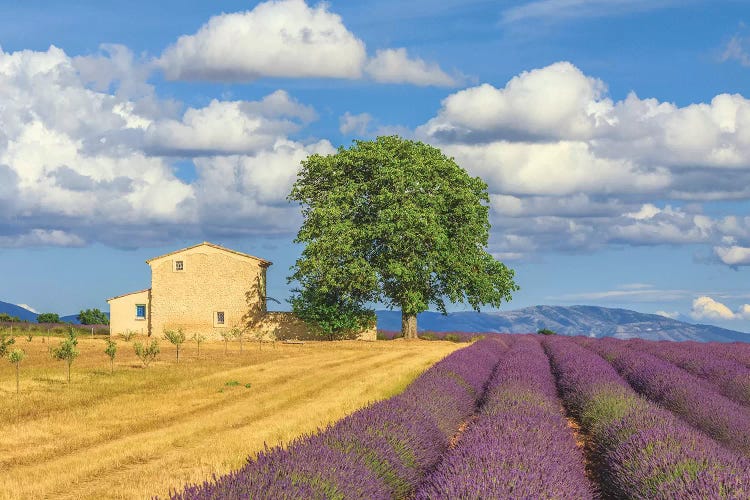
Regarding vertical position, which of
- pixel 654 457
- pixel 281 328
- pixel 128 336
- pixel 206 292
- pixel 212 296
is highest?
pixel 206 292

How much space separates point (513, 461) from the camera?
22.0ft

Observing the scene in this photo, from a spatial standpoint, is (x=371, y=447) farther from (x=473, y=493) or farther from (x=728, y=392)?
(x=728, y=392)

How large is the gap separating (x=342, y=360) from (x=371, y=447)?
74.2 feet

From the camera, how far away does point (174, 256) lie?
45.5 m

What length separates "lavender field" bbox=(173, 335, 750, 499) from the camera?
5.93 meters

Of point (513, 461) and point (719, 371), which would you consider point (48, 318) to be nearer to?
point (719, 371)

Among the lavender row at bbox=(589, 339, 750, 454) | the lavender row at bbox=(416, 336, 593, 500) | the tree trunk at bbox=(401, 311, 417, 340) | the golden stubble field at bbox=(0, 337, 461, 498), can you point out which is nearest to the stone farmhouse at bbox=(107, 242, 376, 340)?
the tree trunk at bbox=(401, 311, 417, 340)

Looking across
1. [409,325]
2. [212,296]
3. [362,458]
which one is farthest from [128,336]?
[362,458]

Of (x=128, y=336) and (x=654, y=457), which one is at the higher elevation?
(x=128, y=336)

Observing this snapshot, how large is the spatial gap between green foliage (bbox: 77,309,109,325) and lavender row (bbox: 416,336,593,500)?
54109 millimetres

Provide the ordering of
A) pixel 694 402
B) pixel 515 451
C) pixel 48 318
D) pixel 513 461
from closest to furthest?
pixel 513 461 < pixel 515 451 < pixel 694 402 < pixel 48 318

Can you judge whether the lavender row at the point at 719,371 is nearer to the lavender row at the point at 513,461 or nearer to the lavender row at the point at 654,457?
the lavender row at the point at 654,457

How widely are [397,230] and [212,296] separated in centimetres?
1287

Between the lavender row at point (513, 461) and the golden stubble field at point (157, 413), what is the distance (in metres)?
3.96
